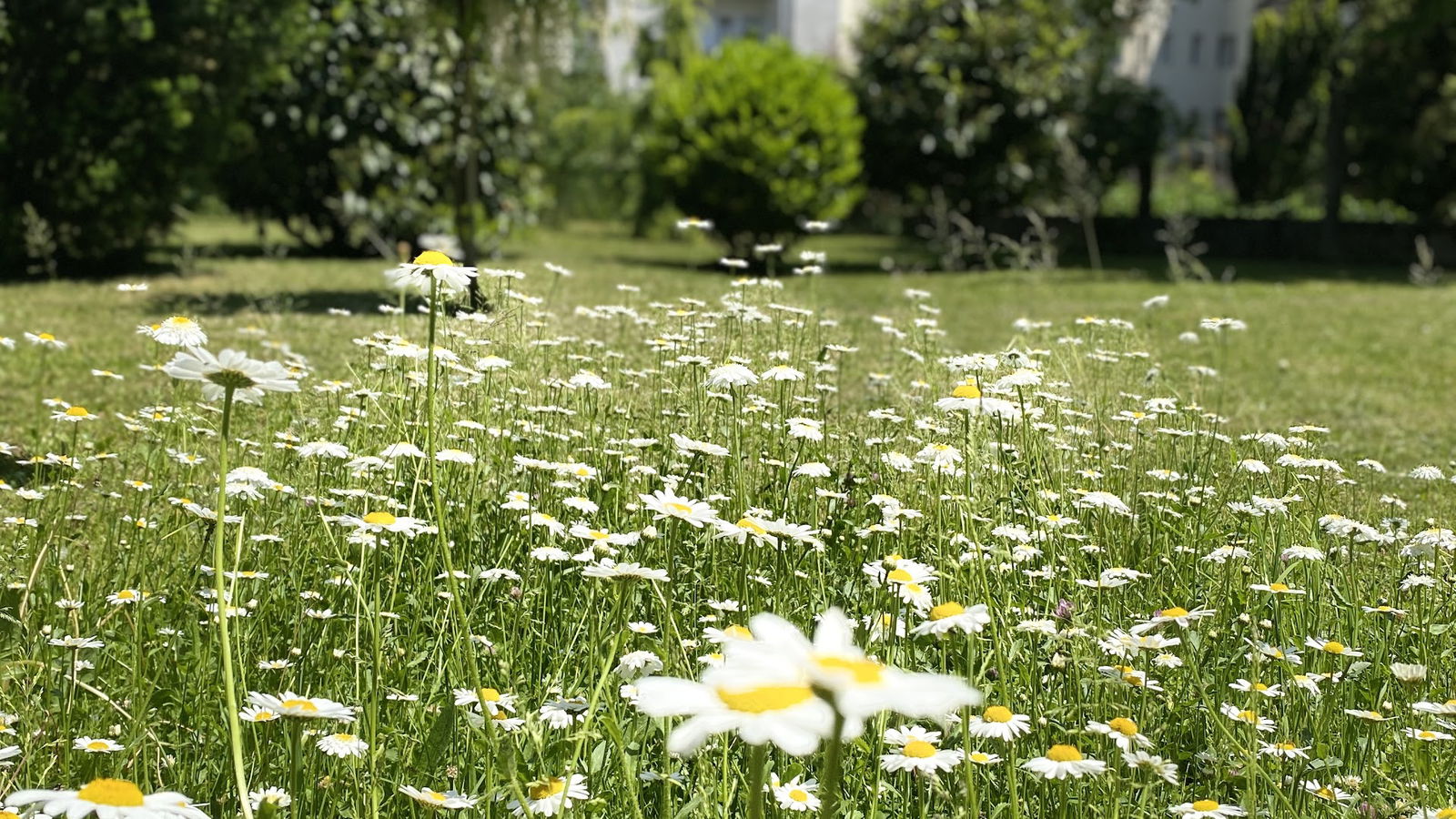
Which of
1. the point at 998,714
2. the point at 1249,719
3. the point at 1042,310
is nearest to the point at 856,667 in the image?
the point at 998,714

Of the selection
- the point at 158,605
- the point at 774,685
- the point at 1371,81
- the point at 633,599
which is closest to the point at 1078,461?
the point at 633,599

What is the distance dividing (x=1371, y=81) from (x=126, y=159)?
1519 cm

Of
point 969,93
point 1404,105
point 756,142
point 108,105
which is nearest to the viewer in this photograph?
point 108,105

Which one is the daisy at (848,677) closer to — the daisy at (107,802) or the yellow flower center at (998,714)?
the daisy at (107,802)

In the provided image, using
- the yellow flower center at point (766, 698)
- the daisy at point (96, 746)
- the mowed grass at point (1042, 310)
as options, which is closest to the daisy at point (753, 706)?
the yellow flower center at point (766, 698)

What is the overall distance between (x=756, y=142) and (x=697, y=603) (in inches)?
483

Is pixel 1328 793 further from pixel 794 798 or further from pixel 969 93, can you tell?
pixel 969 93

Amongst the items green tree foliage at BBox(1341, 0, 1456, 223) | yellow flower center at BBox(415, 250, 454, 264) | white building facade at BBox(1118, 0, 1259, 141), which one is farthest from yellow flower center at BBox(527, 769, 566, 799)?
white building facade at BBox(1118, 0, 1259, 141)

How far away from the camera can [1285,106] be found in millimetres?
24281

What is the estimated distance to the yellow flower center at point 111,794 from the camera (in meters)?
1.39

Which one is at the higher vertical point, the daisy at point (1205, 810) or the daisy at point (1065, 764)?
the daisy at point (1065, 764)

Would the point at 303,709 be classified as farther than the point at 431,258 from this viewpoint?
No

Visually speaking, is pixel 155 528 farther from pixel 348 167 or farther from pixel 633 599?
pixel 348 167

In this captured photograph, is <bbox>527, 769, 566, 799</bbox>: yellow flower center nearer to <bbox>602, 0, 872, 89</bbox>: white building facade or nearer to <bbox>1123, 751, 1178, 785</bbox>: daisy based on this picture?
<bbox>1123, 751, 1178, 785</bbox>: daisy
